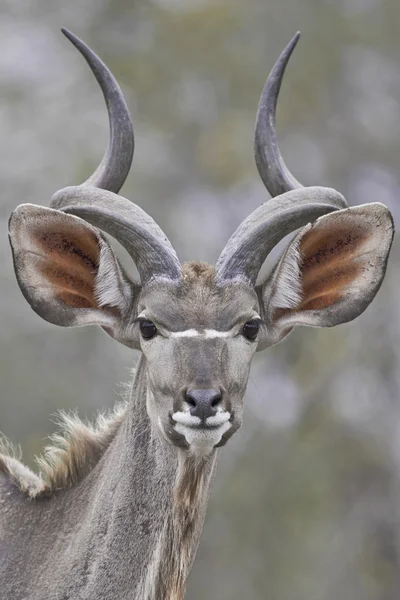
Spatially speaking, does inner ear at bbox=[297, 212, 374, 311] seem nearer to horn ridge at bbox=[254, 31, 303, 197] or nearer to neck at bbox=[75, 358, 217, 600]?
horn ridge at bbox=[254, 31, 303, 197]

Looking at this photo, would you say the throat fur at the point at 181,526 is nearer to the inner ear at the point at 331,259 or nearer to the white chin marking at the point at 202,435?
the white chin marking at the point at 202,435

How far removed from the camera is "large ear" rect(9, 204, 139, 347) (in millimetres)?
6336

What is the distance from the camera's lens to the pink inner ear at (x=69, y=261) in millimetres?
6395

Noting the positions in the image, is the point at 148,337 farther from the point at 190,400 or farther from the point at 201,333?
the point at 190,400

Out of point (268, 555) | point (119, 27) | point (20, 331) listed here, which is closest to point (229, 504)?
point (268, 555)

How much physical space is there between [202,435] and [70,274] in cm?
117

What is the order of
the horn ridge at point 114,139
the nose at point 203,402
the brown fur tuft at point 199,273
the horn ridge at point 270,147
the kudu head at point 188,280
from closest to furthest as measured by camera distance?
the nose at point 203,402 → the kudu head at point 188,280 → the brown fur tuft at point 199,273 → the horn ridge at point 114,139 → the horn ridge at point 270,147

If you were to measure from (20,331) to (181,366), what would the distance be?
14.2 metres

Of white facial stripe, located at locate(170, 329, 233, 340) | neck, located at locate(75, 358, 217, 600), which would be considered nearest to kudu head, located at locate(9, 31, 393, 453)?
white facial stripe, located at locate(170, 329, 233, 340)

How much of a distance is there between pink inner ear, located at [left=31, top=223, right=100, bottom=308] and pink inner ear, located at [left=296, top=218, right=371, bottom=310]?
3.32ft

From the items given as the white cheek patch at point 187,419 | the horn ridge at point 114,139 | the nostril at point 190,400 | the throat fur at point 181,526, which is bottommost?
the throat fur at point 181,526

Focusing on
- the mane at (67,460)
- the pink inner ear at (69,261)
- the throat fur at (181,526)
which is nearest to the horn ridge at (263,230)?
the pink inner ear at (69,261)

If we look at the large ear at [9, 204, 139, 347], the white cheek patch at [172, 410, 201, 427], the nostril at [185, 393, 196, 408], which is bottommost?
the white cheek patch at [172, 410, 201, 427]

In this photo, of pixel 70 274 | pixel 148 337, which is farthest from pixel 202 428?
pixel 70 274
